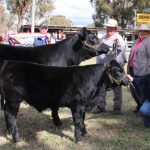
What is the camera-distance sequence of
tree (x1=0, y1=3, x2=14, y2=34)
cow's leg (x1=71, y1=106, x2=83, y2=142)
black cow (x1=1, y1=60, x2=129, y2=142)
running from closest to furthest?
black cow (x1=1, y1=60, x2=129, y2=142), cow's leg (x1=71, y1=106, x2=83, y2=142), tree (x1=0, y1=3, x2=14, y2=34)

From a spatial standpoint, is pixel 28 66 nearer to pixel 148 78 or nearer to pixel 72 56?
pixel 72 56

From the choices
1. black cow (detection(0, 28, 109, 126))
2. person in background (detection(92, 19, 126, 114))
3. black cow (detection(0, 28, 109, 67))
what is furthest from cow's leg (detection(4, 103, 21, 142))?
person in background (detection(92, 19, 126, 114))

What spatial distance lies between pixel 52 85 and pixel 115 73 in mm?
1100

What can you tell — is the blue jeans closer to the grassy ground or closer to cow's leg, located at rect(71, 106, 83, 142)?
the grassy ground

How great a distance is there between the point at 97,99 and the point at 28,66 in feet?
4.45

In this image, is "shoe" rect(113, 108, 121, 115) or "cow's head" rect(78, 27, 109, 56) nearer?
Result: "cow's head" rect(78, 27, 109, 56)

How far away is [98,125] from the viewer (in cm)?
785

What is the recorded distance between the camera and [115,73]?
6680 millimetres

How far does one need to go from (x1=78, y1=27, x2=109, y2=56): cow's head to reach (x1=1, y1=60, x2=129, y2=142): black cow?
1.35 metres

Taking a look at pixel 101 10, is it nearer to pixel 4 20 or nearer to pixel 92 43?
pixel 4 20

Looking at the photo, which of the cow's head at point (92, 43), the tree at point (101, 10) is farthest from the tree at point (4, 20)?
the cow's head at point (92, 43)

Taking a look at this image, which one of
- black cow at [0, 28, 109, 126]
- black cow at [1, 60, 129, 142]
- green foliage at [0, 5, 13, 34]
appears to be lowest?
green foliage at [0, 5, 13, 34]

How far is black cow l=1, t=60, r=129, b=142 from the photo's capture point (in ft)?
21.2

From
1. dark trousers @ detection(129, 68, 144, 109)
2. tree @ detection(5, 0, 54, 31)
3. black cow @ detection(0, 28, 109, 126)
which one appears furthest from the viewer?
tree @ detection(5, 0, 54, 31)
